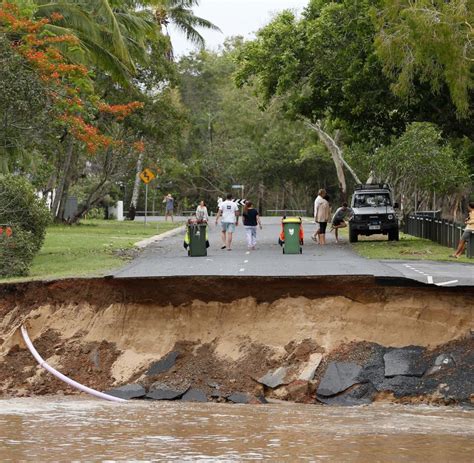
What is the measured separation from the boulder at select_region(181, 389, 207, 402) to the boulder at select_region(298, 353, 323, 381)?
1479 mm

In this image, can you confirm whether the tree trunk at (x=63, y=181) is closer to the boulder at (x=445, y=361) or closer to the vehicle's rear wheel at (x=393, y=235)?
the vehicle's rear wheel at (x=393, y=235)

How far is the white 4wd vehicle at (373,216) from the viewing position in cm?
3738

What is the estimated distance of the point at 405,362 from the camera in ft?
55.2

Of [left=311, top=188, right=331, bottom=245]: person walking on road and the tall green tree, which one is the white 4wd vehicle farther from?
the tall green tree

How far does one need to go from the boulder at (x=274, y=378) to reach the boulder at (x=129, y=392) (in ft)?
5.88

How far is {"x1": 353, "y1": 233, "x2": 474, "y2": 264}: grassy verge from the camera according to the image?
29.5 m

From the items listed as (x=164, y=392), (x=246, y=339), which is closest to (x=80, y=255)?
(x=246, y=339)

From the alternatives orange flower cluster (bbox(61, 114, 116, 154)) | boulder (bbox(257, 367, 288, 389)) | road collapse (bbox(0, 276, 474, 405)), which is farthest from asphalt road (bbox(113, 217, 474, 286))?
orange flower cluster (bbox(61, 114, 116, 154))

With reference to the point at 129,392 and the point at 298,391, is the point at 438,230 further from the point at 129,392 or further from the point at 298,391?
the point at 129,392

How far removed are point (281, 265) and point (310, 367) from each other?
8.52 m

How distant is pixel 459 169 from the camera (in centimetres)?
5256

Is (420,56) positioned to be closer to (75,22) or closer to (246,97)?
(75,22)

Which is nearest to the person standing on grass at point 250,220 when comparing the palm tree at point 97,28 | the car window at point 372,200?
the palm tree at point 97,28

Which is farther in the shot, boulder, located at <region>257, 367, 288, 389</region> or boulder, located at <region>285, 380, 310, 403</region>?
boulder, located at <region>257, 367, 288, 389</region>
